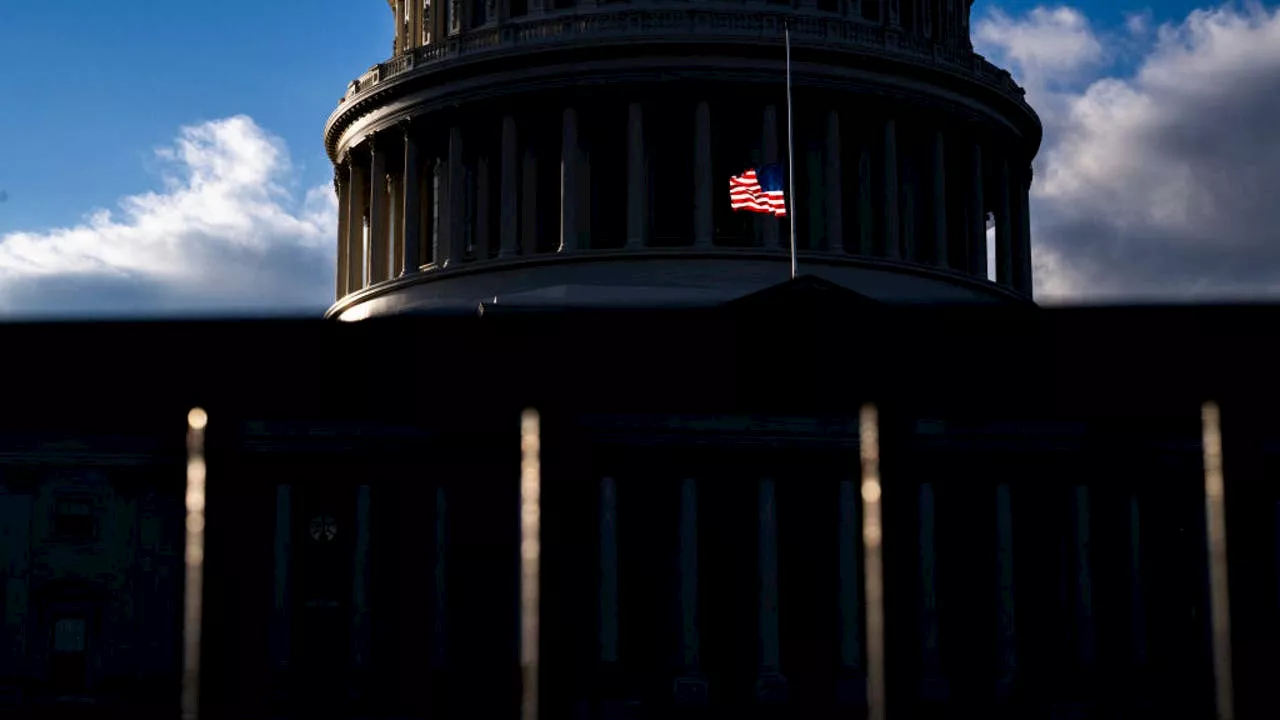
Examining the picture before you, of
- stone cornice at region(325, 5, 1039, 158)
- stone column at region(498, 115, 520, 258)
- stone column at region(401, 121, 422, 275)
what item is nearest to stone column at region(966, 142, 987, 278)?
stone cornice at region(325, 5, 1039, 158)

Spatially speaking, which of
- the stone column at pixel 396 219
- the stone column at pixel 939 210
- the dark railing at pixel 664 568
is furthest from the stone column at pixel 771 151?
the stone column at pixel 396 219

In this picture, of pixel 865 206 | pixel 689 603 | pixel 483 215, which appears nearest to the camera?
pixel 689 603

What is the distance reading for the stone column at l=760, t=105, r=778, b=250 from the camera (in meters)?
55.6

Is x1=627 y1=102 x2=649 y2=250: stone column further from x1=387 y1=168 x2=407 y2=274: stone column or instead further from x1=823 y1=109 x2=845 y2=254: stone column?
x1=387 y1=168 x2=407 y2=274: stone column

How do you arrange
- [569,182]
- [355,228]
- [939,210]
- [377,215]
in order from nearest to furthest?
[569,182] → [939,210] → [377,215] → [355,228]

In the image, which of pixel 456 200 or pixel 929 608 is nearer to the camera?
pixel 929 608

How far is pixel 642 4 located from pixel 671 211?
7386 mm

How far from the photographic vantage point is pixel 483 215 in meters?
58.2

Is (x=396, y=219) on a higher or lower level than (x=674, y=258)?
higher

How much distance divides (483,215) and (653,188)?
237 inches

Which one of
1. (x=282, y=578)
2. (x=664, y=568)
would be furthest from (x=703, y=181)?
(x=282, y=578)

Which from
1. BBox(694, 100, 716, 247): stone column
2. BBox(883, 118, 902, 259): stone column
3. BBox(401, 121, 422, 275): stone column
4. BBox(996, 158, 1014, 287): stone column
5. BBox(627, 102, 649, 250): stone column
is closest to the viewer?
BBox(694, 100, 716, 247): stone column

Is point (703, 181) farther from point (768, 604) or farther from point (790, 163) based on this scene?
point (768, 604)

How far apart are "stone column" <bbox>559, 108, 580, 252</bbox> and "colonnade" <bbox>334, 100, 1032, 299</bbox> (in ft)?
0.16
